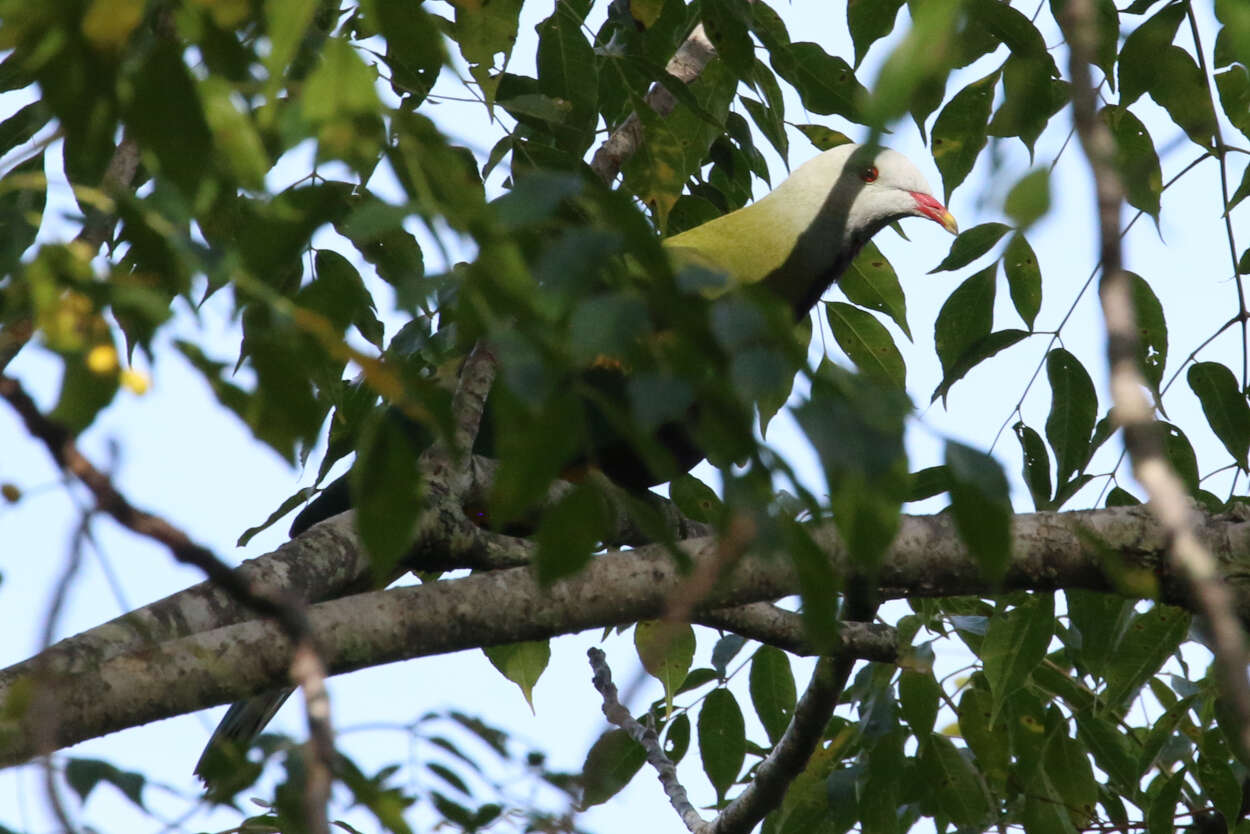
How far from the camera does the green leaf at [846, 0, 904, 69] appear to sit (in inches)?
81.5

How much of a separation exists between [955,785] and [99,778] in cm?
162

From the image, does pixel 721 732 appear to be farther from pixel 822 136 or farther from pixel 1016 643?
pixel 822 136

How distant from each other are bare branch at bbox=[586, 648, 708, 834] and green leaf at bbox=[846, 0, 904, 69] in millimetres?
1213

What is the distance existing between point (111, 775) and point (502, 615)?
2.42 ft

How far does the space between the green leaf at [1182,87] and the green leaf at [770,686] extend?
1.10 metres

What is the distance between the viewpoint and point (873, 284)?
274 cm

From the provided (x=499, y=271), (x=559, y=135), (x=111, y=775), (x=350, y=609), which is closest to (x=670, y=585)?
(x=350, y=609)

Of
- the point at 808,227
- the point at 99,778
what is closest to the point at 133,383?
the point at 99,778

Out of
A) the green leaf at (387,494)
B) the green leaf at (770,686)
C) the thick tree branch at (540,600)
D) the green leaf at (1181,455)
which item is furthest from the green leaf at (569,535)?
the green leaf at (770,686)

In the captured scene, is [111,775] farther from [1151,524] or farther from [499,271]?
[1151,524]

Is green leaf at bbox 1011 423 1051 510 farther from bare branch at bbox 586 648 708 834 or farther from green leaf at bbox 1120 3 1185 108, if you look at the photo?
bare branch at bbox 586 648 708 834

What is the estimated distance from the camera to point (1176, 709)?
2104 millimetres

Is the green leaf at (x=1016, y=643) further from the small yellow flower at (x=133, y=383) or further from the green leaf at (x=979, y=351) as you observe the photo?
the small yellow flower at (x=133, y=383)

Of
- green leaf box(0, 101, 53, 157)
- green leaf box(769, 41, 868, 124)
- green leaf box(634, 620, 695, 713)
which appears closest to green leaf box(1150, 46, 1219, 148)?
green leaf box(769, 41, 868, 124)
